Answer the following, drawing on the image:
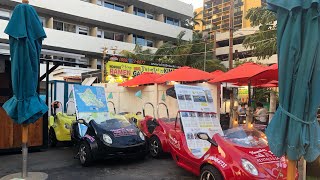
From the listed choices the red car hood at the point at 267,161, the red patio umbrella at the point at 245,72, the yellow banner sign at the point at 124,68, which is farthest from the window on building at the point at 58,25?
the red car hood at the point at 267,161

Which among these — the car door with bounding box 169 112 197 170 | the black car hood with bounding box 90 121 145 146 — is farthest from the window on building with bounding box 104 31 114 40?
the car door with bounding box 169 112 197 170

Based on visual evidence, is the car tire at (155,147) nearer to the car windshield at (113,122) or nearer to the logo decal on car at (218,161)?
the car windshield at (113,122)

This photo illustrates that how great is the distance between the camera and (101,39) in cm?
3092

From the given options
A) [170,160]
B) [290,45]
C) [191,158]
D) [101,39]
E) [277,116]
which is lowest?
[170,160]

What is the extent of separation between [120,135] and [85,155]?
97 centimetres

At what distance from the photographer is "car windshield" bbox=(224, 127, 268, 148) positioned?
5555 millimetres

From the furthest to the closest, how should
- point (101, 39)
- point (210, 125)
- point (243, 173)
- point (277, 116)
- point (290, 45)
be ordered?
point (101, 39) → point (210, 125) → point (243, 173) → point (277, 116) → point (290, 45)

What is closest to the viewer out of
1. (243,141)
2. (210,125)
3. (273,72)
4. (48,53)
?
(243,141)

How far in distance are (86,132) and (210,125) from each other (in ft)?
10.6

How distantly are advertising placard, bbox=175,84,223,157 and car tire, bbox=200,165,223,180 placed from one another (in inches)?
39.5

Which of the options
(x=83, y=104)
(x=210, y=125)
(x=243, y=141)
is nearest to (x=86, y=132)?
(x=83, y=104)

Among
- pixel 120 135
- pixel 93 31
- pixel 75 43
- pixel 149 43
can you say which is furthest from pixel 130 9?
pixel 120 135

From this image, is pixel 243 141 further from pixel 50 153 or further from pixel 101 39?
pixel 101 39

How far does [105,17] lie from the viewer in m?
31.2
